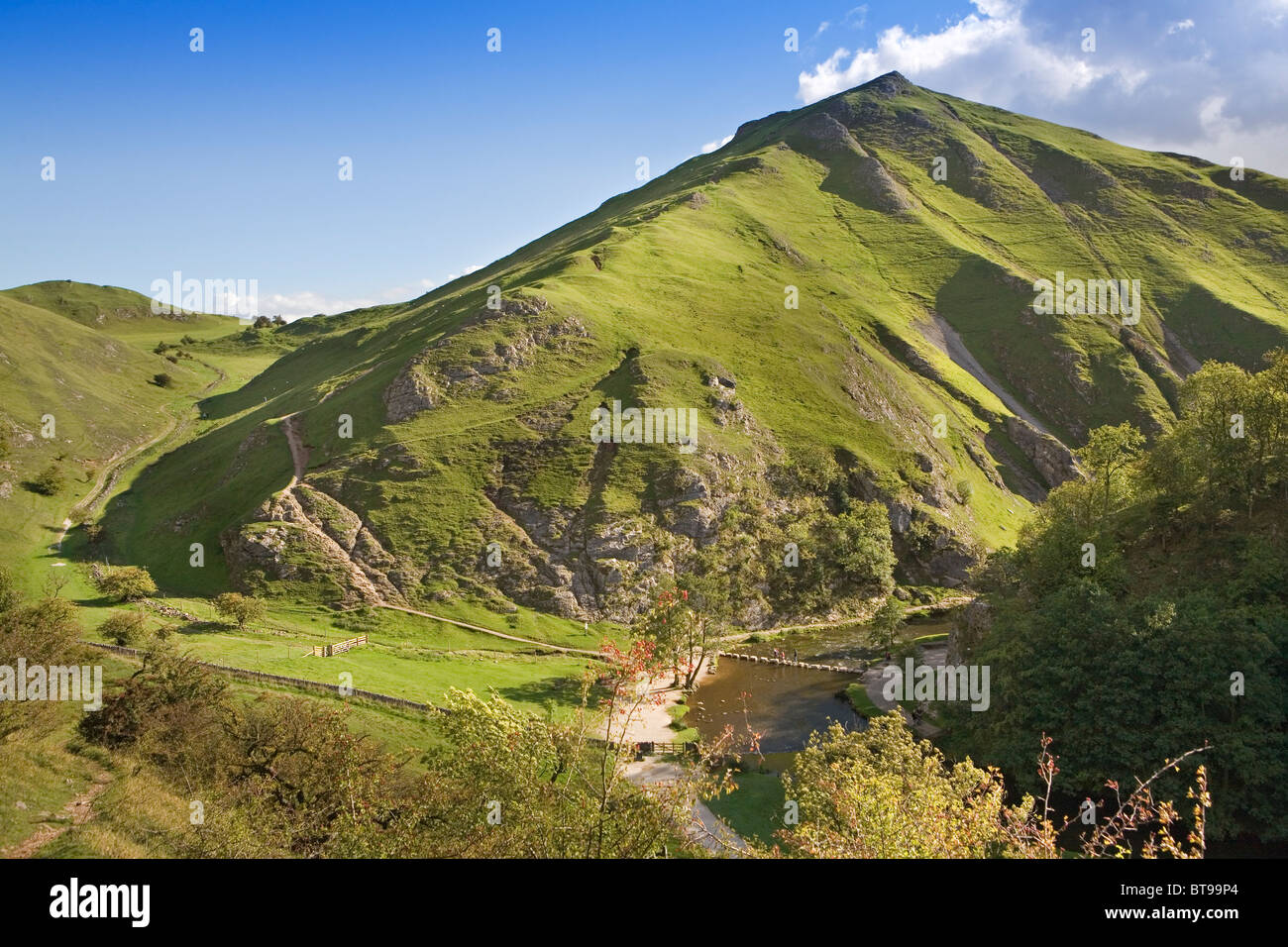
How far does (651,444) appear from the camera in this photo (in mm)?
98688

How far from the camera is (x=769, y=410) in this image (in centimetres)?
11156

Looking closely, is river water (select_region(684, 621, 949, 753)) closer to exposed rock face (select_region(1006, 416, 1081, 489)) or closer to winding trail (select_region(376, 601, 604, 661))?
winding trail (select_region(376, 601, 604, 661))

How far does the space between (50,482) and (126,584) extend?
1867 inches

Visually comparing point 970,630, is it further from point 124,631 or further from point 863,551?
point 124,631

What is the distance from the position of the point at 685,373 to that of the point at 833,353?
3325 centimetres

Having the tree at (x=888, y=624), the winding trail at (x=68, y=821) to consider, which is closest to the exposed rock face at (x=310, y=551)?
the winding trail at (x=68, y=821)

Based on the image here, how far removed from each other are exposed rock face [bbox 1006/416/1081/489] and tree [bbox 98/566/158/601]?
433 ft

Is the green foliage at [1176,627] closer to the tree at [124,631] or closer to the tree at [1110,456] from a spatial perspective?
the tree at [1110,456]

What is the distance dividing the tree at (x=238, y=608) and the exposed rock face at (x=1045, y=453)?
12318cm

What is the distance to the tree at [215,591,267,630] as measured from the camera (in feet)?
214

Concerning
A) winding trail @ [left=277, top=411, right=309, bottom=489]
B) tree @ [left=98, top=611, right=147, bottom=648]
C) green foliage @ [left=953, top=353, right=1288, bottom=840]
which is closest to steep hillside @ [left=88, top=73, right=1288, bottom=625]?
winding trail @ [left=277, top=411, right=309, bottom=489]

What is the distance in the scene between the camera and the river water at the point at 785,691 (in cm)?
5856

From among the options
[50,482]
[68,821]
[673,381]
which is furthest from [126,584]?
[673,381]
